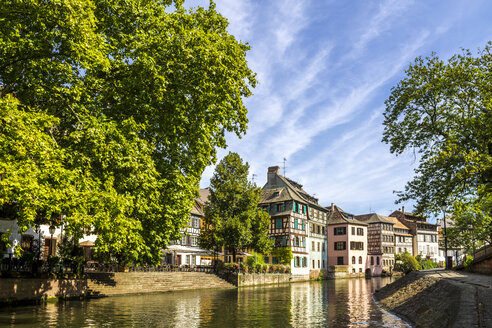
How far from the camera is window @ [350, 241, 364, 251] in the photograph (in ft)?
262

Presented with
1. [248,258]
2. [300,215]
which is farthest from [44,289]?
[300,215]

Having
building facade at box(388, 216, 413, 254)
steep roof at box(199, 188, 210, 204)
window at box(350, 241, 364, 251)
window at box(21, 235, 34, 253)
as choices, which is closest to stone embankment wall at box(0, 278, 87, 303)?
window at box(21, 235, 34, 253)

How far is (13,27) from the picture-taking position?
14852mm

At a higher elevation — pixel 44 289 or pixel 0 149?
pixel 0 149

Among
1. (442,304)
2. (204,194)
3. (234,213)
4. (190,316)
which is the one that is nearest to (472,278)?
(442,304)

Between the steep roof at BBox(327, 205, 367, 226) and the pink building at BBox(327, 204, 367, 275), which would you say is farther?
the steep roof at BBox(327, 205, 367, 226)

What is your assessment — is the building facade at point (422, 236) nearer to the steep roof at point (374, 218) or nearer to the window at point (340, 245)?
the steep roof at point (374, 218)

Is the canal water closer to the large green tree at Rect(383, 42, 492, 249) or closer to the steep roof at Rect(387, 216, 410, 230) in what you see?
the large green tree at Rect(383, 42, 492, 249)

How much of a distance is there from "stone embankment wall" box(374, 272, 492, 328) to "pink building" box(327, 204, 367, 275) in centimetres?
5569

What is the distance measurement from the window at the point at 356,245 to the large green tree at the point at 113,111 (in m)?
63.6

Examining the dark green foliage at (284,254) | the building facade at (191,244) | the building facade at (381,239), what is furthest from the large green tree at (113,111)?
the building facade at (381,239)

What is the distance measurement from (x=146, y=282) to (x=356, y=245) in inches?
2180

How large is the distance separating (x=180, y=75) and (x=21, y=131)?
7029 millimetres

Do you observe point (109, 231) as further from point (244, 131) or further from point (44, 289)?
point (44, 289)
